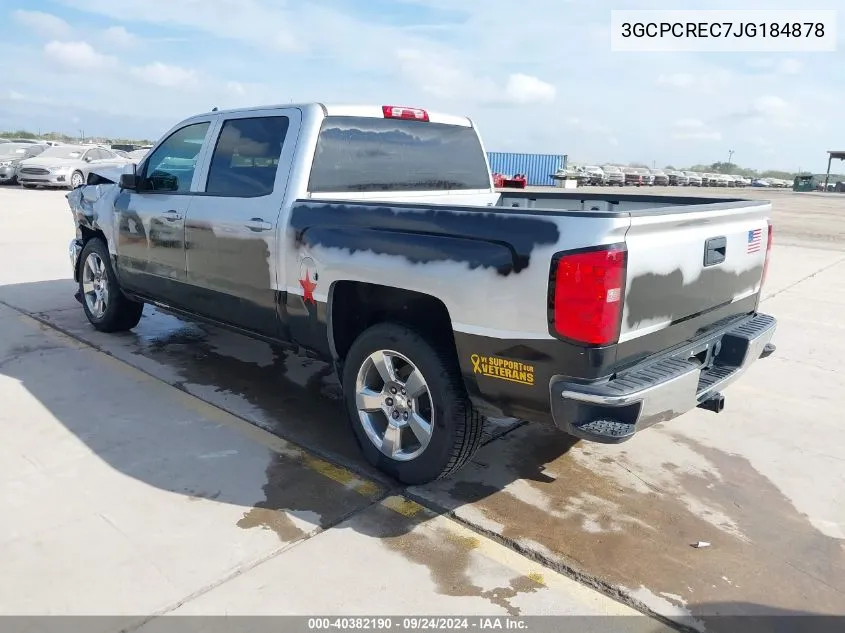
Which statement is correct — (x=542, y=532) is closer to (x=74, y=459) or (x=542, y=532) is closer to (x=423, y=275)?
(x=423, y=275)

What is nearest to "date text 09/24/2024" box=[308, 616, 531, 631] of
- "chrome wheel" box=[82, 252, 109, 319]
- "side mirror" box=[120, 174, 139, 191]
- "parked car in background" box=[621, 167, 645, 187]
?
"side mirror" box=[120, 174, 139, 191]

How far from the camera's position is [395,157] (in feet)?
14.9

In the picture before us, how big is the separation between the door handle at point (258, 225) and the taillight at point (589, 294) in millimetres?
1989

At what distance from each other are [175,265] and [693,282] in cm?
358

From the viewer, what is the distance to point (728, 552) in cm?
310

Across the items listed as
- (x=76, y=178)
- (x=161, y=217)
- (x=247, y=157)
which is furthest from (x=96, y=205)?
(x=76, y=178)

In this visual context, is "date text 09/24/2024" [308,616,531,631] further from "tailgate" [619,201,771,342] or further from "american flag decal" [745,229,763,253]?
"american flag decal" [745,229,763,253]

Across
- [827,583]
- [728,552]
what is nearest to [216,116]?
[728,552]

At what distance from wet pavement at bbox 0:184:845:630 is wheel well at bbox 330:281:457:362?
0.73 metres

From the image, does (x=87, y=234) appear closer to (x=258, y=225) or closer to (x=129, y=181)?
(x=129, y=181)

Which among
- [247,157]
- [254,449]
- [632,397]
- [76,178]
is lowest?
[254,449]

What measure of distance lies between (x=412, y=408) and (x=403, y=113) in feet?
7.07

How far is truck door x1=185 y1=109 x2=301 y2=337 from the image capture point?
4098 millimetres

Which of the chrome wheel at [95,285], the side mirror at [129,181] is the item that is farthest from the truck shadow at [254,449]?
the side mirror at [129,181]
